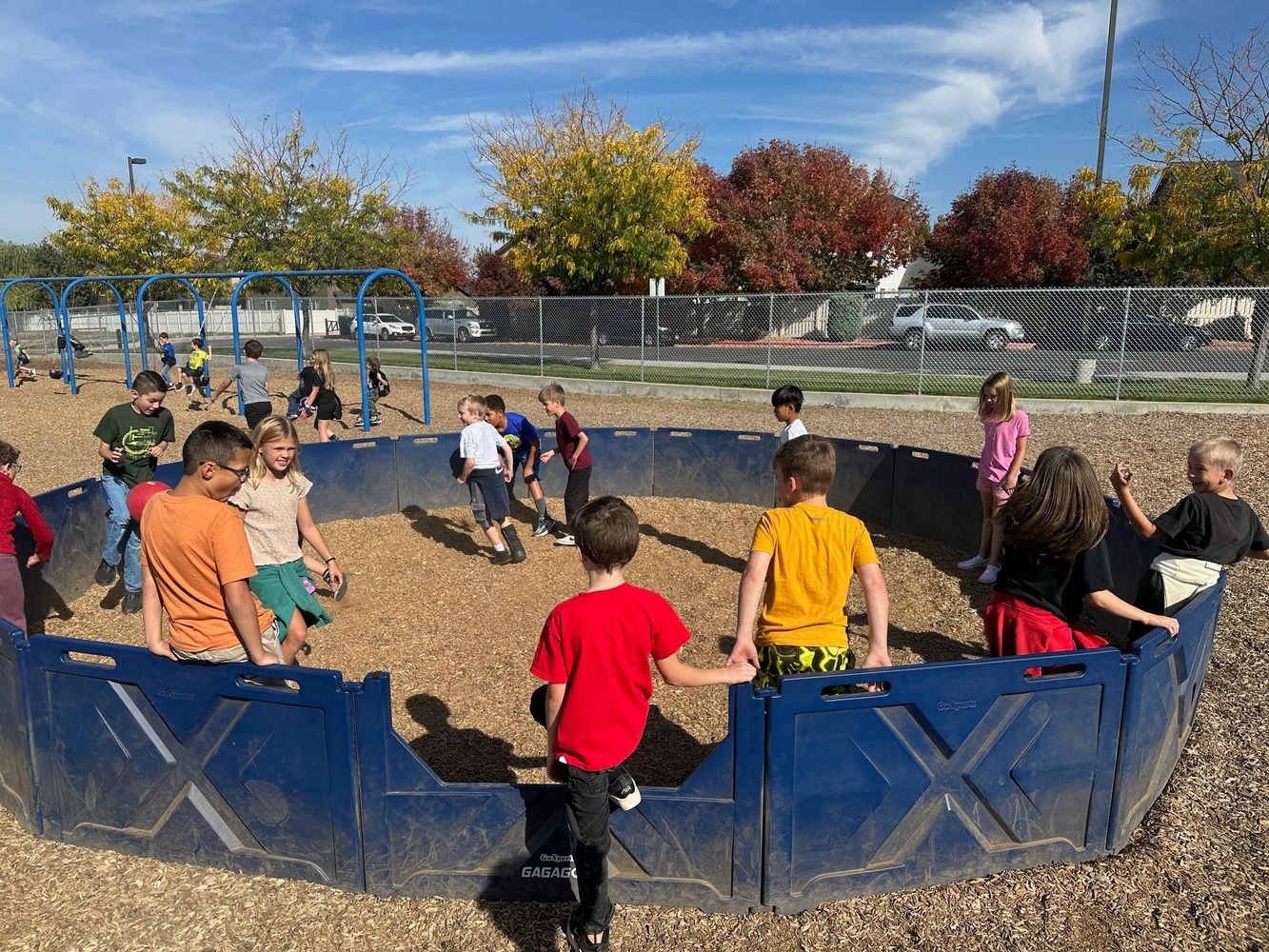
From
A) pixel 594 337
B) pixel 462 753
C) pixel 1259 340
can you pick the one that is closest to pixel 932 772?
pixel 462 753

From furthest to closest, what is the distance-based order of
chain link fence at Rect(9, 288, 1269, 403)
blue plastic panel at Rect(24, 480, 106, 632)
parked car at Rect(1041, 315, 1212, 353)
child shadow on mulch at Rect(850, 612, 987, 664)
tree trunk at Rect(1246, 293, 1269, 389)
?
1. parked car at Rect(1041, 315, 1212, 353)
2. chain link fence at Rect(9, 288, 1269, 403)
3. tree trunk at Rect(1246, 293, 1269, 389)
4. blue plastic panel at Rect(24, 480, 106, 632)
5. child shadow on mulch at Rect(850, 612, 987, 664)

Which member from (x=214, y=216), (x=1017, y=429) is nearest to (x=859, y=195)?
(x=214, y=216)

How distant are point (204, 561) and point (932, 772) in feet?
9.68

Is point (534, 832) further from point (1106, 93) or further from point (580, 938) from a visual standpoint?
point (1106, 93)

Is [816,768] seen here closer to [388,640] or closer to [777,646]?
[777,646]

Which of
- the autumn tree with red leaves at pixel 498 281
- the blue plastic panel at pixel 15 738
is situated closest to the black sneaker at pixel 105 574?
the blue plastic panel at pixel 15 738

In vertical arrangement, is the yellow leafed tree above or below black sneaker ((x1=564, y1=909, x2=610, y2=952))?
above

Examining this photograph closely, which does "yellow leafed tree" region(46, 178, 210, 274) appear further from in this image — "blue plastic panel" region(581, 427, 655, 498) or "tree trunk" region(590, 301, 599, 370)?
"blue plastic panel" region(581, 427, 655, 498)

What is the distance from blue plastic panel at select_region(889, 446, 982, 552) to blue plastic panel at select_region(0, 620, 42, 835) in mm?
7168

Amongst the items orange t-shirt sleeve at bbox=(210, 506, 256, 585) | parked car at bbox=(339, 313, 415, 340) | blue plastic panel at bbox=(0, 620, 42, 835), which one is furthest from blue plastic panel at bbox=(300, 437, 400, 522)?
parked car at bbox=(339, 313, 415, 340)

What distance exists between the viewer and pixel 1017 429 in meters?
6.69

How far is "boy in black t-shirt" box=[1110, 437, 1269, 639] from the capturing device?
4309mm

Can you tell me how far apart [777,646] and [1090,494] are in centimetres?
138

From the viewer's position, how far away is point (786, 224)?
30906 millimetres
